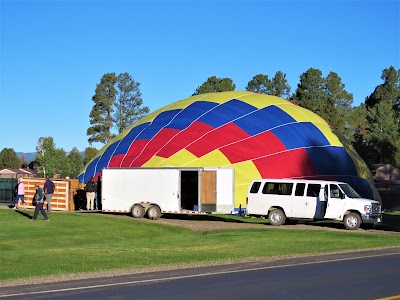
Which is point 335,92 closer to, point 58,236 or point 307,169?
point 307,169

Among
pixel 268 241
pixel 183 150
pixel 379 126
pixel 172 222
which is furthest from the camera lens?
pixel 379 126

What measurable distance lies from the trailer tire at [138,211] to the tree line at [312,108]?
168ft

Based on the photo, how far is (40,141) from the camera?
4801 inches

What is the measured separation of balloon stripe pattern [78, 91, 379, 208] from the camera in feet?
123

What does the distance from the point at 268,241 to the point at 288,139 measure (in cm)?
1574

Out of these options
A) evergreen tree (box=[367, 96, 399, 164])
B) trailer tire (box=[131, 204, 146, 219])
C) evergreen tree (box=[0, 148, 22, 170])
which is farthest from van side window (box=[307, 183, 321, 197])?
evergreen tree (box=[0, 148, 22, 170])

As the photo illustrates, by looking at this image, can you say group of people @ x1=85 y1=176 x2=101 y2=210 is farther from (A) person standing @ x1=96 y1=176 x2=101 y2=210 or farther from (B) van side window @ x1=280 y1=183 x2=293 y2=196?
(B) van side window @ x1=280 y1=183 x2=293 y2=196

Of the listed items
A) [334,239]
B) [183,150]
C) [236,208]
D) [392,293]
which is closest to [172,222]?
[236,208]

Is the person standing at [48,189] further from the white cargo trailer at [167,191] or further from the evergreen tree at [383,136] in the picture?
→ the evergreen tree at [383,136]

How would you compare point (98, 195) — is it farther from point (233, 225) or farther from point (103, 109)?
point (103, 109)

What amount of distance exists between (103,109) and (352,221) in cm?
8030

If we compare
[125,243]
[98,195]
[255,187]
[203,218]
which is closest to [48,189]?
[98,195]

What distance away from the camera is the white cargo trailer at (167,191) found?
32.7m

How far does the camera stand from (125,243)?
24.3 metres
